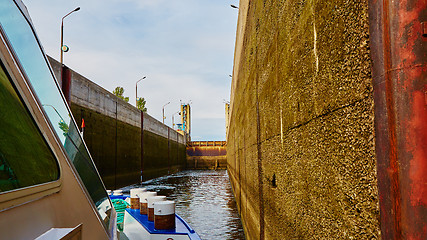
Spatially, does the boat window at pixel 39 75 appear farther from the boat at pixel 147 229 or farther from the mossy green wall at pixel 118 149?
the mossy green wall at pixel 118 149

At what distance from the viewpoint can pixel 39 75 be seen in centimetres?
182

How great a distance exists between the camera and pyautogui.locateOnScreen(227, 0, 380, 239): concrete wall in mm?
1388

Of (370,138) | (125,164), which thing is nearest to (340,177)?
(370,138)

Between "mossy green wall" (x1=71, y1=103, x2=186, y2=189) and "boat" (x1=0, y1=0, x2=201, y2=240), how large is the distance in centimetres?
1092

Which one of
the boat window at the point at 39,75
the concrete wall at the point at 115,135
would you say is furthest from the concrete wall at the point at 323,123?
the concrete wall at the point at 115,135

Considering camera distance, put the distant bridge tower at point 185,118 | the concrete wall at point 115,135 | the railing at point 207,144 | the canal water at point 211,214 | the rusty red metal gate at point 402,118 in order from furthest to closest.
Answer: the distant bridge tower at point 185,118 → the railing at point 207,144 → the concrete wall at point 115,135 → the canal water at point 211,214 → the rusty red metal gate at point 402,118

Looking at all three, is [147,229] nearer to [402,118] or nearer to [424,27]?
[402,118]

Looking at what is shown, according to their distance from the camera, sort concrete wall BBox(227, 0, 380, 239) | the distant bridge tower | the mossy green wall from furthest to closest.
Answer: the distant bridge tower < the mossy green wall < concrete wall BBox(227, 0, 380, 239)

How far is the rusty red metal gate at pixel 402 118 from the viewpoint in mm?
1066

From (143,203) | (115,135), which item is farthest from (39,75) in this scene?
(115,135)

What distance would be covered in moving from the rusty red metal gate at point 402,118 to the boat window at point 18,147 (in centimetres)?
134

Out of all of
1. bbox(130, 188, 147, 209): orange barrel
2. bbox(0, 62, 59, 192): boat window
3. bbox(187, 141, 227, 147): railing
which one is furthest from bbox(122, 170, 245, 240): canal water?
bbox(187, 141, 227, 147): railing

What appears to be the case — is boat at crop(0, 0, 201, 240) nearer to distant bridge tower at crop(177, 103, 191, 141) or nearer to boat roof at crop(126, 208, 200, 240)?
boat roof at crop(126, 208, 200, 240)

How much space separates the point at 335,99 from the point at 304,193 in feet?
2.58
